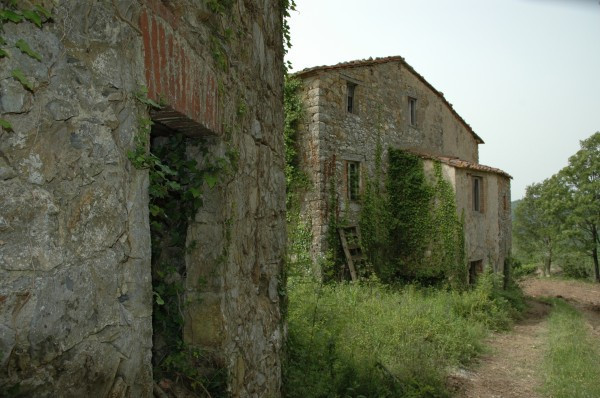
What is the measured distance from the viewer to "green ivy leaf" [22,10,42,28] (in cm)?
137

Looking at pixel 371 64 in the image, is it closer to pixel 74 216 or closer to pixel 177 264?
pixel 177 264

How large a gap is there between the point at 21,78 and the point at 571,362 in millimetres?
8681


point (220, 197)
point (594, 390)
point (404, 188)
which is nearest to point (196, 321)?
point (220, 197)

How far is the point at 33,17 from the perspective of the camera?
138cm

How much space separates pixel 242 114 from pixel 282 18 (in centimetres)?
148

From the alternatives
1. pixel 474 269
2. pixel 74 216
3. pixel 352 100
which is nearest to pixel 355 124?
pixel 352 100

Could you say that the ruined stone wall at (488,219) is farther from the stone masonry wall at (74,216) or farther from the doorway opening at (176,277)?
the stone masonry wall at (74,216)

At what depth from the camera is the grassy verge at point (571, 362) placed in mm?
6133

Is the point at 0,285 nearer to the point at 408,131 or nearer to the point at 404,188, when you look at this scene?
the point at 404,188

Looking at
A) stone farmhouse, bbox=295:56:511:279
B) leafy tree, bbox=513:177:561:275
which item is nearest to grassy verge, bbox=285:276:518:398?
stone farmhouse, bbox=295:56:511:279

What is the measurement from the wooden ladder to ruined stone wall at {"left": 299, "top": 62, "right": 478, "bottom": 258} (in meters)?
0.37

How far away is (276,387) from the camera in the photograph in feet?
11.5

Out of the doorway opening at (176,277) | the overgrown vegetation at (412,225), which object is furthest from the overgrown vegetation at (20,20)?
the overgrown vegetation at (412,225)

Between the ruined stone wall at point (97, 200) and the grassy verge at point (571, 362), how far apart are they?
557cm
